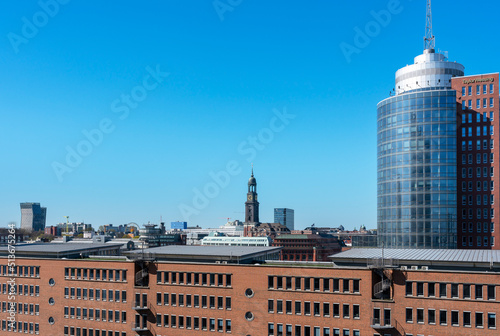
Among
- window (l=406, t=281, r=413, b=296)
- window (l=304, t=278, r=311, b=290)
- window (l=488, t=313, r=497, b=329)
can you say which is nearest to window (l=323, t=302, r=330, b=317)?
window (l=304, t=278, r=311, b=290)

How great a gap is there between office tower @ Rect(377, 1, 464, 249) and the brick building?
43383 mm

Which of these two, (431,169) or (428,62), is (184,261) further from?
(428,62)

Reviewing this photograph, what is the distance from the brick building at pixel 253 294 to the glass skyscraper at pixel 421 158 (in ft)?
142

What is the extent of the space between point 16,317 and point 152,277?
108 ft

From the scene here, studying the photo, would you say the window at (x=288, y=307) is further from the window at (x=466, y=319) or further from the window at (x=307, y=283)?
the window at (x=466, y=319)

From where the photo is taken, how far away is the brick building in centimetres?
6656

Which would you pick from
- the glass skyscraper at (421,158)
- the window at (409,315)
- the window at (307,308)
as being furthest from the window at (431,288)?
the glass skyscraper at (421,158)

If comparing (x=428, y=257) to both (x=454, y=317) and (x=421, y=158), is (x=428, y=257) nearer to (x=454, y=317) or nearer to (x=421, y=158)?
(x=454, y=317)

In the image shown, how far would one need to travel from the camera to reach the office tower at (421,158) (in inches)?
4838

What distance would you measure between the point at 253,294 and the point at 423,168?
68.7 m

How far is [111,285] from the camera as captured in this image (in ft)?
288

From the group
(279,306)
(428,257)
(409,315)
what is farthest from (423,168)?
(279,306)

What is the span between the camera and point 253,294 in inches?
3054

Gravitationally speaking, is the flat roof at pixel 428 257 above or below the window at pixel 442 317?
above
